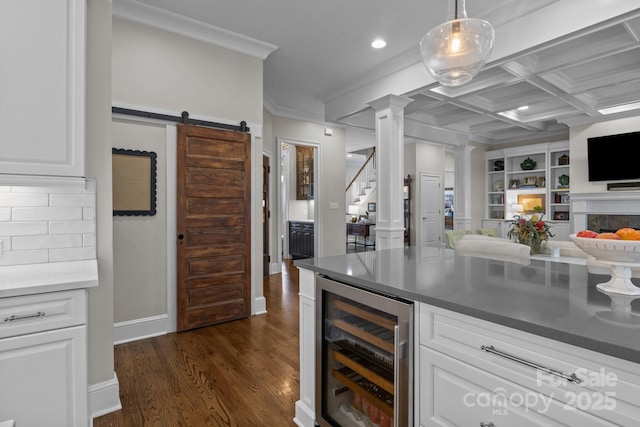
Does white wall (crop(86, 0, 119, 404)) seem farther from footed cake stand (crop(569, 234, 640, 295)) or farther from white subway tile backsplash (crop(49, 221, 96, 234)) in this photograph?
footed cake stand (crop(569, 234, 640, 295))

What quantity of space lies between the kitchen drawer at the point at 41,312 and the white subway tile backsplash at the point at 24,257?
1.84 feet

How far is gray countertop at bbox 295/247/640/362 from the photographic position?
85 centimetres

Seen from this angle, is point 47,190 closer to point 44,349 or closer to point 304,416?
point 44,349

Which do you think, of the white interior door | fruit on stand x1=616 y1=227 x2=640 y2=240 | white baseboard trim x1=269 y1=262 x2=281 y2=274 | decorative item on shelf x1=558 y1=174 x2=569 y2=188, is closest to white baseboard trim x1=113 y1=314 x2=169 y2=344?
white baseboard trim x1=269 y1=262 x2=281 y2=274

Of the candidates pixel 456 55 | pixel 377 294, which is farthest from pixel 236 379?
pixel 456 55

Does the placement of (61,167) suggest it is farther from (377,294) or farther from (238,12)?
(238,12)

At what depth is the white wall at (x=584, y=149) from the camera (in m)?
5.63

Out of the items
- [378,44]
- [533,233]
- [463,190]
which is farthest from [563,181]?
[378,44]

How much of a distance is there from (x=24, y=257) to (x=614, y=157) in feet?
25.0

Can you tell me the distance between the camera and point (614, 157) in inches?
219

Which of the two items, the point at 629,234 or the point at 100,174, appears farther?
the point at 100,174

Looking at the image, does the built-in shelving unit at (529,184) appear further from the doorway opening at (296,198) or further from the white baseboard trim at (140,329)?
the white baseboard trim at (140,329)

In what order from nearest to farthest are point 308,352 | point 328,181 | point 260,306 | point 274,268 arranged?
point 308,352
point 260,306
point 274,268
point 328,181

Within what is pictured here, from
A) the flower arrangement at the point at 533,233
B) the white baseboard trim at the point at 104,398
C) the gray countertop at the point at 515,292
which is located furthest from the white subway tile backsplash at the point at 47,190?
the flower arrangement at the point at 533,233
